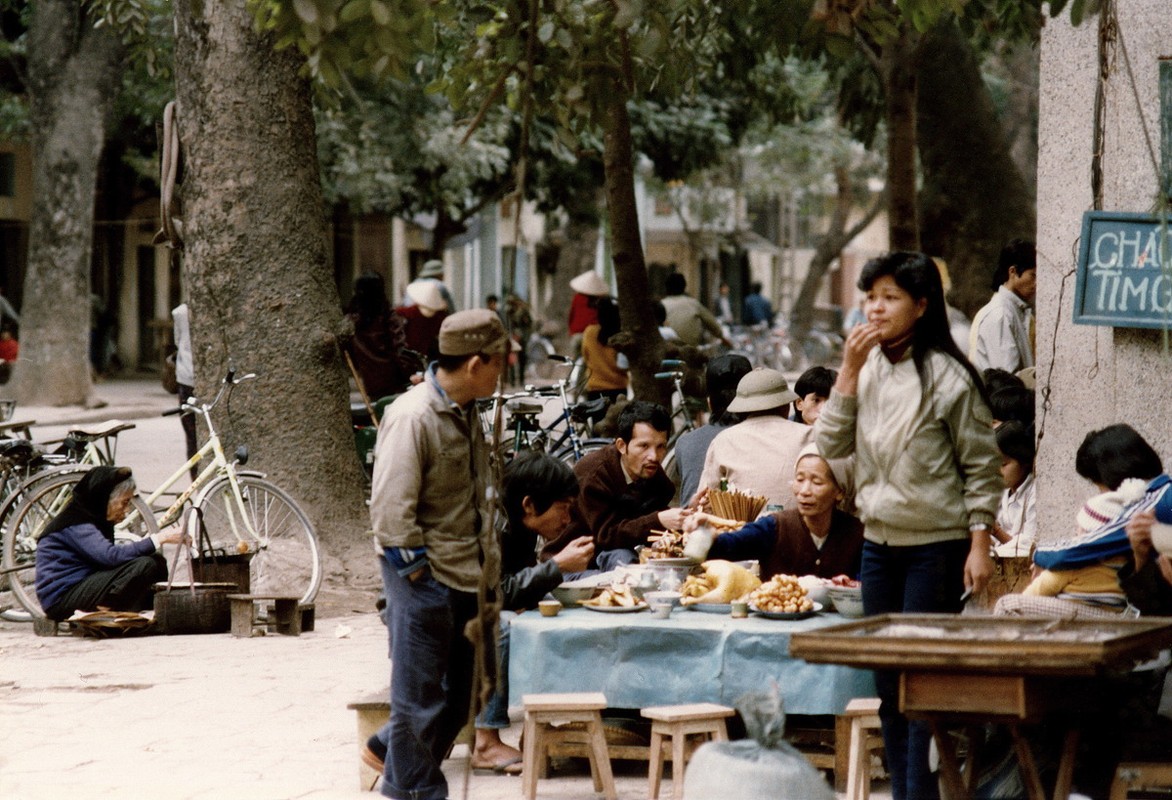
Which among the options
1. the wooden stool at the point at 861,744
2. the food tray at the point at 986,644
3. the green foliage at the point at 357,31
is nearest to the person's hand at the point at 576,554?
the wooden stool at the point at 861,744

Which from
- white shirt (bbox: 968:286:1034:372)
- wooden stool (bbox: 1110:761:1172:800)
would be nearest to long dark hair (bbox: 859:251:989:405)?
wooden stool (bbox: 1110:761:1172:800)

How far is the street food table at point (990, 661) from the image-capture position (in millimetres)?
4449

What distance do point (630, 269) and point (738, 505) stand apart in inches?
255

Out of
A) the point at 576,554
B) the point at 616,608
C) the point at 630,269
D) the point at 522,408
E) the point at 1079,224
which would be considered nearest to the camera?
the point at 576,554

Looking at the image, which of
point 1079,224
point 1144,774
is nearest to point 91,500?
point 1079,224

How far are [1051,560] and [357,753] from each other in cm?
283

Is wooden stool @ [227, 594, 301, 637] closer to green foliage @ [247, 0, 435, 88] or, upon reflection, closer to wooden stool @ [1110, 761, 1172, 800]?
green foliage @ [247, 0, 435, 88]

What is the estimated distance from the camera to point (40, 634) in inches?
385

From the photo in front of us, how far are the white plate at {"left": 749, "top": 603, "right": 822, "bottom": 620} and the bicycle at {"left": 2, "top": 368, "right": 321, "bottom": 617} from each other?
437cm

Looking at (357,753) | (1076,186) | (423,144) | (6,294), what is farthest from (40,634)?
(6,294)

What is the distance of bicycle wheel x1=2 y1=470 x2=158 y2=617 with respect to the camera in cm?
1011

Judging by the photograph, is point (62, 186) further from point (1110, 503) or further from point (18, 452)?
point (1110, 503)

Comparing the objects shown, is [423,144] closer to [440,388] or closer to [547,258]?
[547,258]

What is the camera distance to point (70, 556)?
9.62 metres
